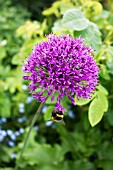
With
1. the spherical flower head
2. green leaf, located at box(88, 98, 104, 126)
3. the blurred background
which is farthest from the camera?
the blurred background

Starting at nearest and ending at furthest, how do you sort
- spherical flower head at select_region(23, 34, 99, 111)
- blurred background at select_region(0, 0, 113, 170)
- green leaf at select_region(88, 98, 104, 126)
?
spherical flower head at select_region(23, 34, 99, 111), green leaf at select_region(88, 98, 104, 126), blurred background at select_region(0, 0, 113, 170)

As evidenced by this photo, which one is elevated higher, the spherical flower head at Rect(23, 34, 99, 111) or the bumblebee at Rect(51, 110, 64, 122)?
the spherical flower head at Rect(23, 34, 99, 111)

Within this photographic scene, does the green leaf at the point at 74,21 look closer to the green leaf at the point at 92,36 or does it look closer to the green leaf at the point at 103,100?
the green leaf at the point at 92,36

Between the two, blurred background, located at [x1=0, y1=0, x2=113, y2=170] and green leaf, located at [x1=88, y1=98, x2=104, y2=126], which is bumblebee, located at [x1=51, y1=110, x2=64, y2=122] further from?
blurred background, located at [x1=0, y1=0, x2=113, y2=170]

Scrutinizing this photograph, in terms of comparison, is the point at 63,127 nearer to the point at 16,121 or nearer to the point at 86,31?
the point at 16,121

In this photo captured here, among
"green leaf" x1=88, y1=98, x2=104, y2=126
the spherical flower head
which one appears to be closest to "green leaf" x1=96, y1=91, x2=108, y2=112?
"green leaf" x1=88, y1=98, x2=104, y2=126

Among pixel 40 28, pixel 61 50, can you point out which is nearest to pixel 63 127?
pixel 40 28

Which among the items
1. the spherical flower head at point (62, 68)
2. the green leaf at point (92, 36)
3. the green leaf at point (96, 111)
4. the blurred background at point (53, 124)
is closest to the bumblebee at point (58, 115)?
the spherical flower head at point (62, 68)

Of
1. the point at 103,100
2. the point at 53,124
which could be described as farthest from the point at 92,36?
the point at 53,124
